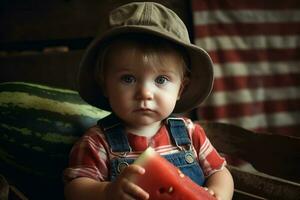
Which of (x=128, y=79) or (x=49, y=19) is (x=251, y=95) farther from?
(x=128, y=79)

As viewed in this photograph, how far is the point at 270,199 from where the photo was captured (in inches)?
45.1

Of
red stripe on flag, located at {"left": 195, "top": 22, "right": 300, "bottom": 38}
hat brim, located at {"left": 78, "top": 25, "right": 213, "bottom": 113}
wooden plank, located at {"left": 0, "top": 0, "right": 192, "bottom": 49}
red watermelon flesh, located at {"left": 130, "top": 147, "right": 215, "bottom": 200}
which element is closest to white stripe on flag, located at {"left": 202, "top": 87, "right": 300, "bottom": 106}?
red stripe on flag, located at {"left": 195, "top": 22, "right": 300, "bottom": 38}

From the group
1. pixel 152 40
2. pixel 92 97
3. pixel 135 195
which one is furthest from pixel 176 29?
pixel 135 195

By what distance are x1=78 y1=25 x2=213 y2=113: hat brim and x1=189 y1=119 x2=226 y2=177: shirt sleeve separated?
9 centimetres

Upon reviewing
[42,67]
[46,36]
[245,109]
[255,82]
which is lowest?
[245,109]

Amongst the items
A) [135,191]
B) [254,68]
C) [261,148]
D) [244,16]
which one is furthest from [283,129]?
[135,191]

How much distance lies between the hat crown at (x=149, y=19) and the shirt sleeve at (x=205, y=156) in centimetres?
27

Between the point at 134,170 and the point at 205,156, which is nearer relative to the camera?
the point at 134,170

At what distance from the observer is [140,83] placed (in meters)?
1.00

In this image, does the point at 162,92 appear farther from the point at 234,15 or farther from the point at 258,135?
the point at 234,15

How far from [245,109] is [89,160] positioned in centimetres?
110

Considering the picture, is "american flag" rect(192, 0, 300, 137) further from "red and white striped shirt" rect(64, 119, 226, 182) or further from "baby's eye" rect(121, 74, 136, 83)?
"baby's eye" rect(121, 74, 136, 83)

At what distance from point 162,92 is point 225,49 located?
0.97 m

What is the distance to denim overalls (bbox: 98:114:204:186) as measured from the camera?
3.39 ft
